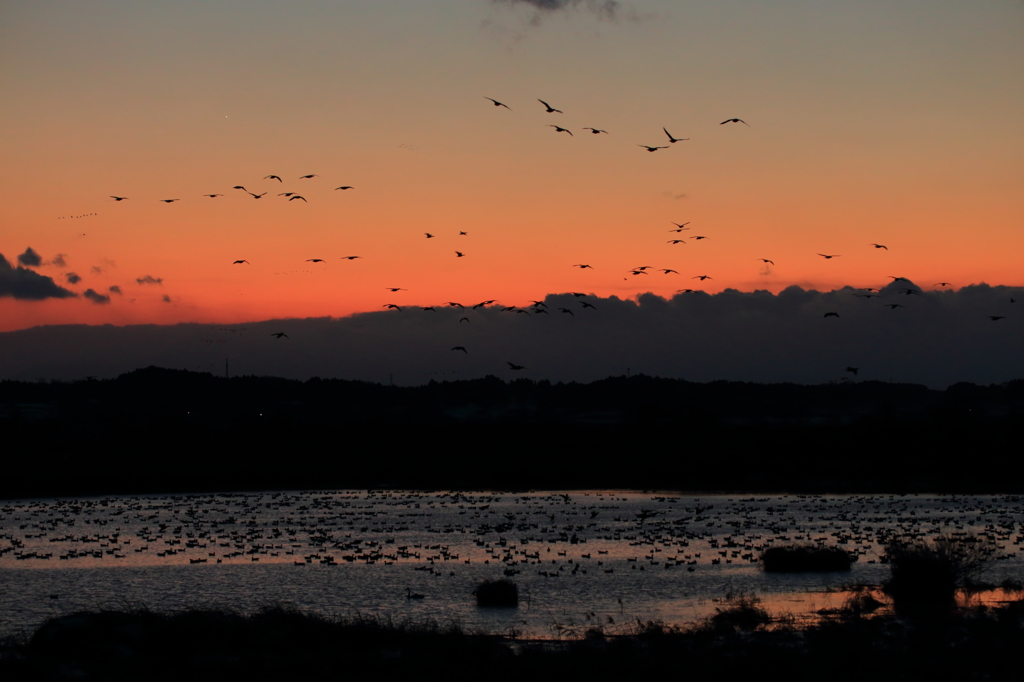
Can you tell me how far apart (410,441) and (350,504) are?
64912 mm

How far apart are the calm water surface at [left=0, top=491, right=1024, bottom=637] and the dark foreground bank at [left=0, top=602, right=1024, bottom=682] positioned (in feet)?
12.9

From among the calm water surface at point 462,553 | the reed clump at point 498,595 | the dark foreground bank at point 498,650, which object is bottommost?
the calm water surface at point 462,553

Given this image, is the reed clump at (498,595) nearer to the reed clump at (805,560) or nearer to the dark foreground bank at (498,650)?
the dark foreground bank at (498,650)

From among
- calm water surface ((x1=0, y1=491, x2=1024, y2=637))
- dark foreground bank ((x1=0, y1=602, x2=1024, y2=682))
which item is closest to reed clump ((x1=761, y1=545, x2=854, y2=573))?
calm water surface ((x1=0, y1=491, x2=1024, y2=637))

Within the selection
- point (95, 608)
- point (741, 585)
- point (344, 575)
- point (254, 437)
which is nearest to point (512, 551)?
point (344, 575)

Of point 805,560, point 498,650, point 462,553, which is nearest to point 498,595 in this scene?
point 498,650

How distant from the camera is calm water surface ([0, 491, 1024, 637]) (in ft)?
110

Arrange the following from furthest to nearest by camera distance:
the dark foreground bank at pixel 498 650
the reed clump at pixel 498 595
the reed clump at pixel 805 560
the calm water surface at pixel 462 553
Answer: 1. the reed clump at pixel 805 560
2. the calm water surface at pixel 462 553
3. the reed clump at pixel 498 595
4. the dark foreground bank at pixel 498 650

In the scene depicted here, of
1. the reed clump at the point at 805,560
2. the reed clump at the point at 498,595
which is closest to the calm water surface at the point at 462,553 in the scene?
the reed clump at the point at 498,595

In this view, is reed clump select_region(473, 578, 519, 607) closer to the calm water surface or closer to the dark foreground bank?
the calm water surface

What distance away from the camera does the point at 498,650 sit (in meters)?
23.9

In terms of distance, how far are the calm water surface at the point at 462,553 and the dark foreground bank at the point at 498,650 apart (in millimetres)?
3924

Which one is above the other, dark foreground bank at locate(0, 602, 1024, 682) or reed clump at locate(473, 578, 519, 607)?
dark foreground bank at locate(0, 602, 1024, 682)

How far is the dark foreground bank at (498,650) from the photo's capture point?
69.2 feet
